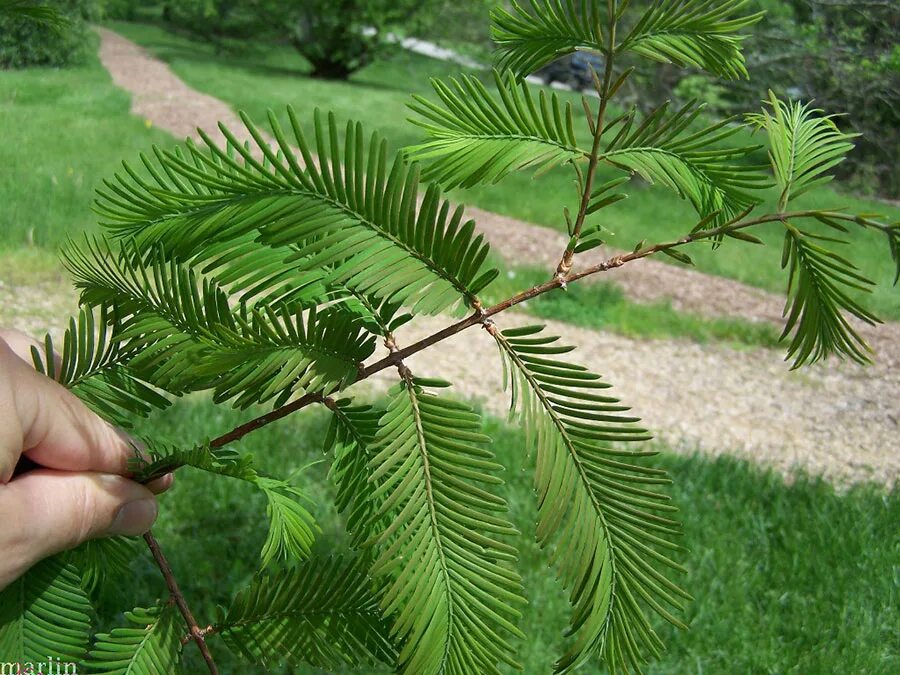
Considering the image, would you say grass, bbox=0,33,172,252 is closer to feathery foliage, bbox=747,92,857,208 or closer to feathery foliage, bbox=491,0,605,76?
feathery foliage, bbox=491,0,605,76

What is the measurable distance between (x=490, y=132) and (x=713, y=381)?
3.40 meters

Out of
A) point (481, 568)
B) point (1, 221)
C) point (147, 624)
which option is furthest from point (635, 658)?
point (1, 221)

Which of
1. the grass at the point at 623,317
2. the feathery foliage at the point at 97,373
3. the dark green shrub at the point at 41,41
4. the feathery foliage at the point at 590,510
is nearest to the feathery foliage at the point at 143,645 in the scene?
the feathery foliage at the point at 97,373

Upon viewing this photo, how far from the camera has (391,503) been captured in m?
0.48

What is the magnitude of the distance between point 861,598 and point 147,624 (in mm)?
1569

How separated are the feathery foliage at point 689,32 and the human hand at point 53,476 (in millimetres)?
491

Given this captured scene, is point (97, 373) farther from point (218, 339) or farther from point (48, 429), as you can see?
point (218, 339)

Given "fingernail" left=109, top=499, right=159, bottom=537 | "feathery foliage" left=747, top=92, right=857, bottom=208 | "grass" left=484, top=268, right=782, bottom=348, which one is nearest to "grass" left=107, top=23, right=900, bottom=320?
"grass" left=484, top=268, right=782, bottom=348

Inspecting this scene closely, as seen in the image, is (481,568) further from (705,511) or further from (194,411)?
(194,411)

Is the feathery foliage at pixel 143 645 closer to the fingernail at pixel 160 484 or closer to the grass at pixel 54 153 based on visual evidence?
the fingernail at pixel 160 484

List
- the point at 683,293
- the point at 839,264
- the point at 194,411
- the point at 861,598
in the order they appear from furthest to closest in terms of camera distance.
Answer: the point at 683,293 < the point at 194,411 < the point at 861,598 < the point at 839,264

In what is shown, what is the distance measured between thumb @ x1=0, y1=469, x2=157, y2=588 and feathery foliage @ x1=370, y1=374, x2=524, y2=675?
28 cm

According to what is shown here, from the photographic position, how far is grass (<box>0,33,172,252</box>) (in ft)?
7.39

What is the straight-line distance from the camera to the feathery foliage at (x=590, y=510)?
49 cm
